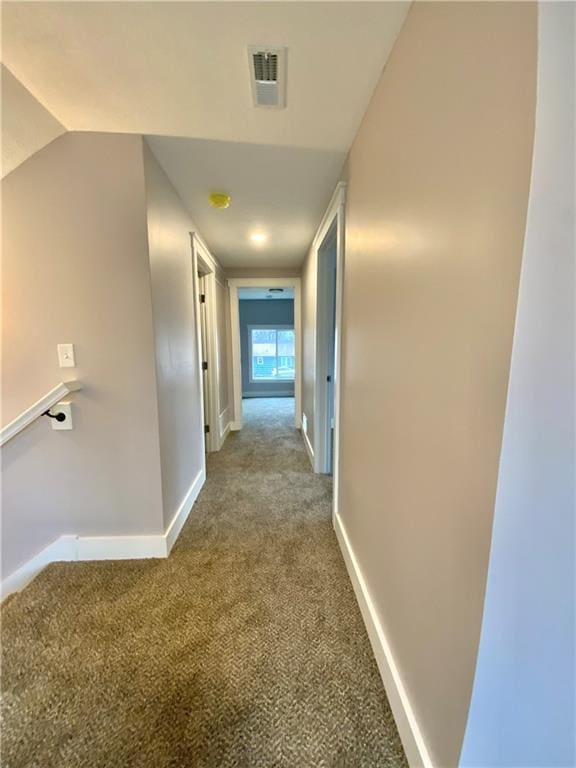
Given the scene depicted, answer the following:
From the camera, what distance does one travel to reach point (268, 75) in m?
1.18

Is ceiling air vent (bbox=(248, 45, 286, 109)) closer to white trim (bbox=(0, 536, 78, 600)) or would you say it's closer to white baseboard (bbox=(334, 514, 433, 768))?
white baseboard (bbox=(334, 514, 433, 768))

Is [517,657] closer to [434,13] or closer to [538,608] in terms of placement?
[538,608]

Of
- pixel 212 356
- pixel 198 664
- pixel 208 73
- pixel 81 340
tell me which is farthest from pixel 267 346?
pixel 198 664

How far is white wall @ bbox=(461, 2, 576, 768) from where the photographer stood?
0.49 meters

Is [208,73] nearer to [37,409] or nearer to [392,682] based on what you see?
[37,409]

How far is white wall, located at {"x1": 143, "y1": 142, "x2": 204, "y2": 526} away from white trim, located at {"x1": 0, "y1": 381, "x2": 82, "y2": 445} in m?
0.45

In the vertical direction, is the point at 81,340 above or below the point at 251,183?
below

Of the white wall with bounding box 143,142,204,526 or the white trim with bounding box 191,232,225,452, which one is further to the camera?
the white trim with bounding box 191,232,225,452

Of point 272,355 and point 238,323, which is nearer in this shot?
point 238,323

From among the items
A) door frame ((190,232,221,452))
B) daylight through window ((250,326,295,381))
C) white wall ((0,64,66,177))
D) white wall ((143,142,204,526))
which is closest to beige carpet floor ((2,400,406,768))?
white wall ((143,142,204,526))

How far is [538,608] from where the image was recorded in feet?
2.01

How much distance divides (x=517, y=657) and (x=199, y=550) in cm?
167

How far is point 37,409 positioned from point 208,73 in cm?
165

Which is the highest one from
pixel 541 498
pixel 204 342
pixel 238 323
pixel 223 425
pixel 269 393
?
pixel 238 323
